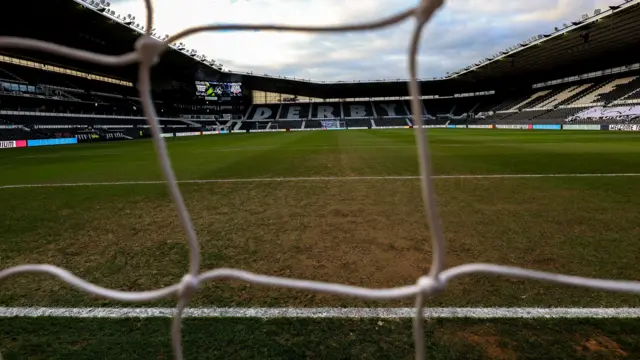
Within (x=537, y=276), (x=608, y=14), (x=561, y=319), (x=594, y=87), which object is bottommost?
(x=561, y=319)

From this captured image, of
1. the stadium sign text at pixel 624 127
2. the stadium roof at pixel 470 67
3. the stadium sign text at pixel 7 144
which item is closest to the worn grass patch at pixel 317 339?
the stadium sign text at pixel 7 144

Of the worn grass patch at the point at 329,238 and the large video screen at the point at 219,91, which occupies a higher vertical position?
the large video screen at the point at 219,91

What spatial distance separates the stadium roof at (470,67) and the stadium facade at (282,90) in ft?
0.37

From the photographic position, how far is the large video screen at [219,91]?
49.7m

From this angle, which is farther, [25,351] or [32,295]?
[32,295]

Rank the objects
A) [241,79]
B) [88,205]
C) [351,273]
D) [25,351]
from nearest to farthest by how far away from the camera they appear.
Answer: [25,351]
[351,273]
[88,205]
[241,79]

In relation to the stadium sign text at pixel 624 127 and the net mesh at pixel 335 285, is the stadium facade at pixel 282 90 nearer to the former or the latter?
the stadium sign text at pixel 624 127

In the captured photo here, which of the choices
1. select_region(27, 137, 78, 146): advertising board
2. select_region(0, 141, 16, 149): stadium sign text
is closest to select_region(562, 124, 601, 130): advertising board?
select_region(27, 137, 78, 146): advertising board

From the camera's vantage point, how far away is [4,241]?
3945 mm

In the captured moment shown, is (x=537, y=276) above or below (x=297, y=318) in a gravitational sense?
above

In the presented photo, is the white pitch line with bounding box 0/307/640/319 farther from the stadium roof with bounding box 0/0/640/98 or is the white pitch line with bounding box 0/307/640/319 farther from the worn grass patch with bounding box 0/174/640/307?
the stadium roof with bounding box 0/0/640/98

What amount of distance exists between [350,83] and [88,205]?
59.4 metres

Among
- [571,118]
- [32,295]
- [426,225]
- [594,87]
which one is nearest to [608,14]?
[571,118]

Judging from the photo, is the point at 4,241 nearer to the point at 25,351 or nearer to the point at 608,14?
the point at 25,351
